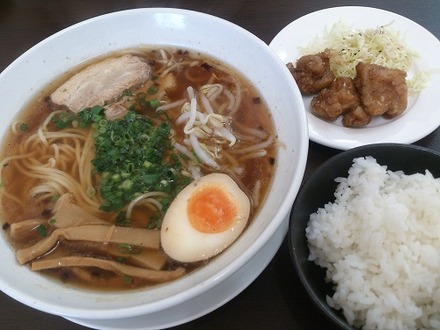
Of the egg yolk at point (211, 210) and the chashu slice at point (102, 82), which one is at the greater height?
the chashu slice at point (102, 82)

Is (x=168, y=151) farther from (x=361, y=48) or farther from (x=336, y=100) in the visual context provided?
(x=361, y=48)

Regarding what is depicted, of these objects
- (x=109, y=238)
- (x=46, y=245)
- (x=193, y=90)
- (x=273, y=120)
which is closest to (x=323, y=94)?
(x=273, y=120)

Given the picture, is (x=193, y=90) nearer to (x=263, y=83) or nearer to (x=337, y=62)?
(x=263, y=83)

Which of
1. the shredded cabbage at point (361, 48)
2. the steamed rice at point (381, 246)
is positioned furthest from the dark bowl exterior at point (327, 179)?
the shredded cabbage at point (361, 48)

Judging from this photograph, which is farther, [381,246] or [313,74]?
[313,74]

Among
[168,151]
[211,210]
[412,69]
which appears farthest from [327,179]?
[412,69]

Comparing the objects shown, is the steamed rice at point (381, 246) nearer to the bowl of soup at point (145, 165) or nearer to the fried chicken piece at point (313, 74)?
the bowl of soup at point (145, 165)
